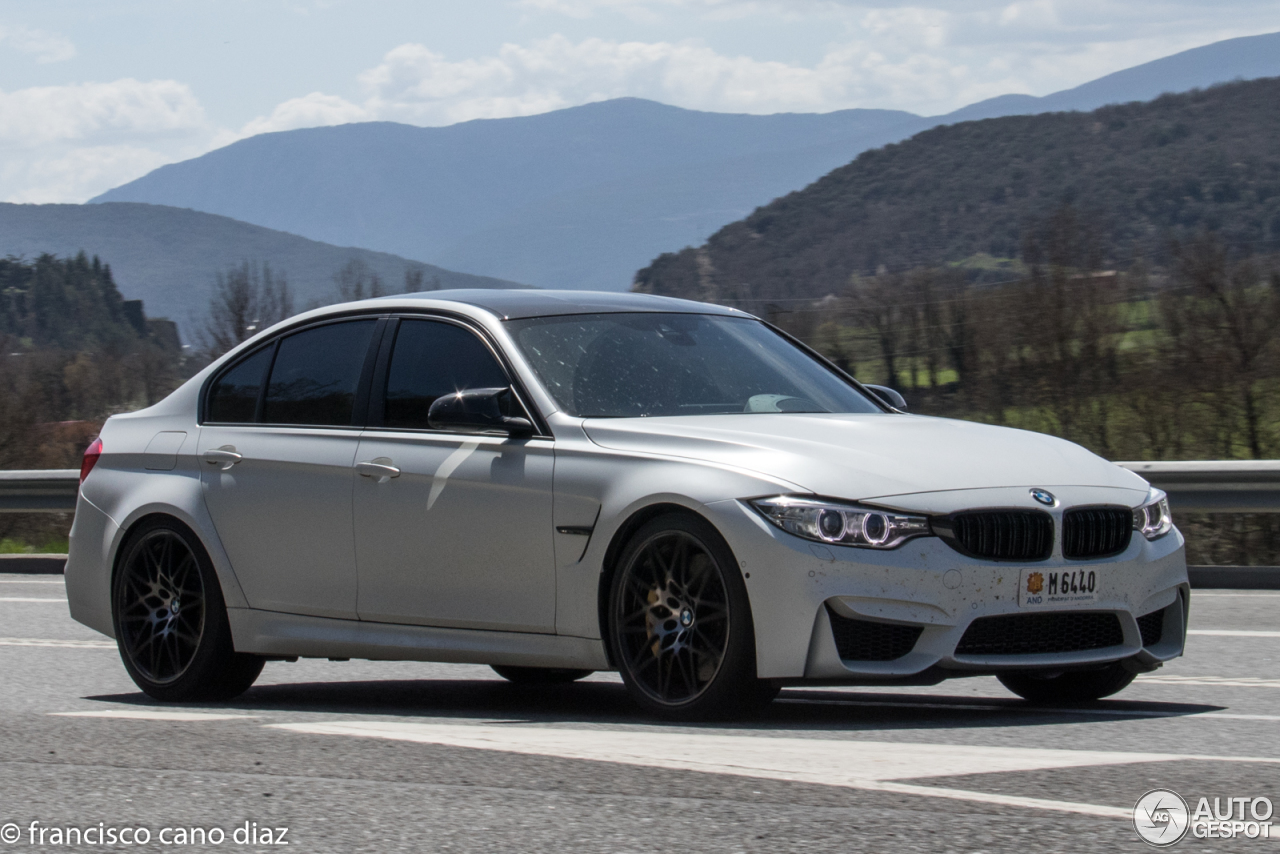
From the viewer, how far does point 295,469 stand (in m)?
6.75

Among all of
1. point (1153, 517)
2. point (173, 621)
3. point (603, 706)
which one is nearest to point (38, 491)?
point (173, 621)

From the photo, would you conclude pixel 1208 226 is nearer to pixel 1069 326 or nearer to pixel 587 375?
pixel 1069 326

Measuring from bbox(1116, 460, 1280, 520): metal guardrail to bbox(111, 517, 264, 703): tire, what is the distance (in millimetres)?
6702

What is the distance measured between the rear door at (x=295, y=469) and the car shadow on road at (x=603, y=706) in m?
0.47

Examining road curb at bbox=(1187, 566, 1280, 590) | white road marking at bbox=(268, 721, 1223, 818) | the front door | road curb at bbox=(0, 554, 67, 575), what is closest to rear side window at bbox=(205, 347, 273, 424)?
the front door

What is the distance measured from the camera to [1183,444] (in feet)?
84.7

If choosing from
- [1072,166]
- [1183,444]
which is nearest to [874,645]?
[1183,444]

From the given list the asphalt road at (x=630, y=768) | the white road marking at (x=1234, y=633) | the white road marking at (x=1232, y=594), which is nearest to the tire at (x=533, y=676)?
the asphalt road at (x=630, y=768)

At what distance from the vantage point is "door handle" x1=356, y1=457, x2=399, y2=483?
20.9 ft

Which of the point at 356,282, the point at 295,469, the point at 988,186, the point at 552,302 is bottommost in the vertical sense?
the point at 295,469

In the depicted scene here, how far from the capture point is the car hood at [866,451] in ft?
17.5

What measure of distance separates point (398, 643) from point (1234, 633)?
4.58 meters

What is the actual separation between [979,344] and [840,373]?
90.1ft

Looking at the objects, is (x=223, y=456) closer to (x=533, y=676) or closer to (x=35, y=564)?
(x=533, y=676)
